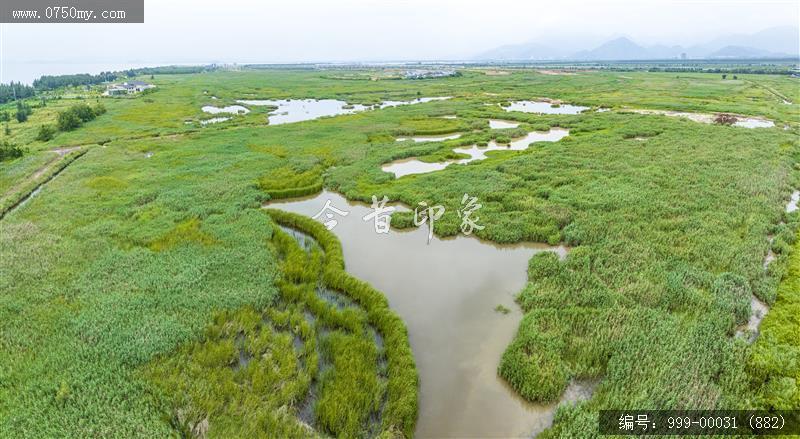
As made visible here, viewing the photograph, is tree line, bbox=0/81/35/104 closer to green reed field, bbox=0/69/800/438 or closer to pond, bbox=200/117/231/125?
pond, bbox=200/117/231/125

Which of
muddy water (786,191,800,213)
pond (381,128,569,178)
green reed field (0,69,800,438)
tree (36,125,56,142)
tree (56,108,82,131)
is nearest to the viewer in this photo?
green reed field (0,69,800,438)

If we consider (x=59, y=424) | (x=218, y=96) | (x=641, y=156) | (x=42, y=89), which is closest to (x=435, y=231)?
(x=59, y=424)

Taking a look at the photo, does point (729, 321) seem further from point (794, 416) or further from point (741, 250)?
point (741, 250)

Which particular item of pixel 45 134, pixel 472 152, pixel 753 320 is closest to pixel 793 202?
pixel 753 320

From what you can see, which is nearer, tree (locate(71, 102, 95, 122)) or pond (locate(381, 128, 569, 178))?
pond (locate(381, 128, 569, 178))

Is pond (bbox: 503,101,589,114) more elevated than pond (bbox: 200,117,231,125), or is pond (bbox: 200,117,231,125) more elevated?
pond (bbox: 503,101,589,114)

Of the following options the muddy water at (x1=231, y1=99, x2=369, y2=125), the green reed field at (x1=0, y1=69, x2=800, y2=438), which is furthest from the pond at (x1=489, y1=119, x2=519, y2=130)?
the muddy water at (x1=231, y1=99, x2=369, y2=125)
